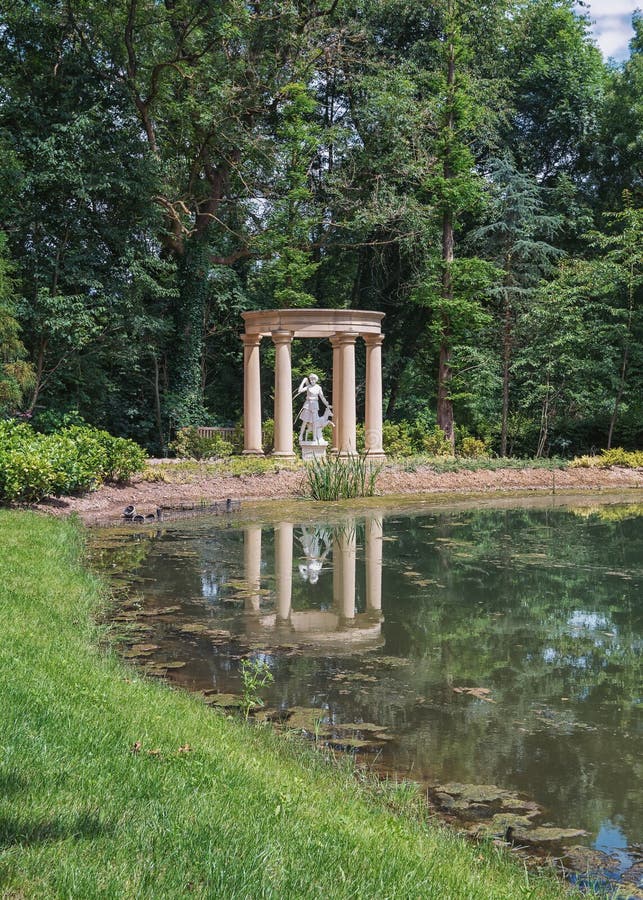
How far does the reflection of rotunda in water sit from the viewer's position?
28.0 feet

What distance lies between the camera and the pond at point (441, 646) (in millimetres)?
5293

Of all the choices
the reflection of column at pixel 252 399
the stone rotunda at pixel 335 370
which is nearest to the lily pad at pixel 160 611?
the stone rotunda at pixel 335 370

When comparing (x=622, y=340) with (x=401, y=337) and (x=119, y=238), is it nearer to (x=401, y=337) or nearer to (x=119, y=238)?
(x=401, y=337)

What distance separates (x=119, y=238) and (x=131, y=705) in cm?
2414

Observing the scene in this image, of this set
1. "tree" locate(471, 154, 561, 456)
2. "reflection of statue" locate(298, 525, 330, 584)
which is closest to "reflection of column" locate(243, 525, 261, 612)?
"reflection of statue" locate(298, 525, 330, 584)

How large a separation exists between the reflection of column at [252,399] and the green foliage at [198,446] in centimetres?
70

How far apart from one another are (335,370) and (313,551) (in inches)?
583

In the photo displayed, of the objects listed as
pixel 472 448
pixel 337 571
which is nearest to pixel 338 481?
pixel 337 571

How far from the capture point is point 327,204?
112 feet

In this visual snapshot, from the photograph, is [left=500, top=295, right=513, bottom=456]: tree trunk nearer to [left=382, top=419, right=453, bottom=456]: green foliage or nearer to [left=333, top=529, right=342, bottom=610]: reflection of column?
[left=382, top=419, right=453, bottom=456]: green foliage

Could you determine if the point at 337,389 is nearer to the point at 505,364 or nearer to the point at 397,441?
the point at 397,441

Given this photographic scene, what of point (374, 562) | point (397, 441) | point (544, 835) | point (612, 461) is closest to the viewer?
point (544, 835)

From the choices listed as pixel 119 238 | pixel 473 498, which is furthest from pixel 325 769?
pixel 119 238

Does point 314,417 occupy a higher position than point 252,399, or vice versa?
point 252,399
